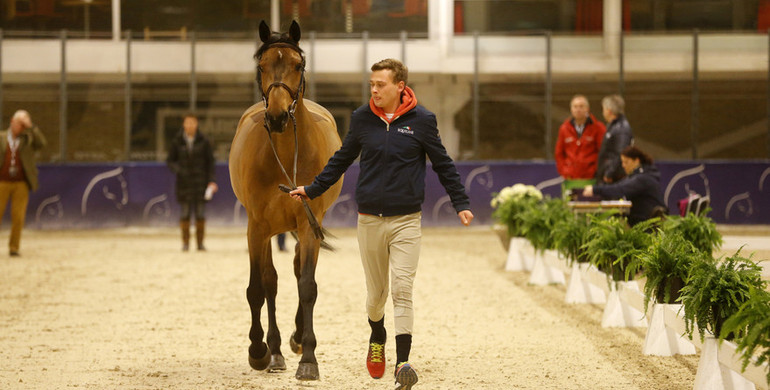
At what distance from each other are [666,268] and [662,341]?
0.56 m

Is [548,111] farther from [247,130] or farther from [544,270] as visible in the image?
[247,130]

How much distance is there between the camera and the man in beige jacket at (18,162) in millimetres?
14258

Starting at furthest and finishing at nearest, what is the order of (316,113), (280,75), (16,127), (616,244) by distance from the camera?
(16,127) < (616,244) < (316,113) < (280,75)

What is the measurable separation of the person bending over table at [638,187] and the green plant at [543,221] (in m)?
0.67

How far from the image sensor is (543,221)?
1087 cm

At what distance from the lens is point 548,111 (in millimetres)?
21062

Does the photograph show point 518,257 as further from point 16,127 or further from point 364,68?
point 364,68

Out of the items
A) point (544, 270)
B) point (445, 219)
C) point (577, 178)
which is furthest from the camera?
point (445, 219)

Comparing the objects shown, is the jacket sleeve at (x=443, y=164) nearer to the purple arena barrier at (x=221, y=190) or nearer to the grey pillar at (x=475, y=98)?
the purple arena barrier at (x=221, y=190)

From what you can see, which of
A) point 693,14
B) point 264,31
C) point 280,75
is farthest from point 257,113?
point 693,14

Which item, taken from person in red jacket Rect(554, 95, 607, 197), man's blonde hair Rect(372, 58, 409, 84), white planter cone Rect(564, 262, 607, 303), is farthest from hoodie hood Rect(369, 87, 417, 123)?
person in red jacket Rect(554, 95, 607, 197)

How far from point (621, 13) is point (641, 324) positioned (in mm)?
18616

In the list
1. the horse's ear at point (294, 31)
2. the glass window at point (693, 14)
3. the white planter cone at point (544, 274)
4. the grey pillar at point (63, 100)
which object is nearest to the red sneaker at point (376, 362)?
the horse's ear at point (294, 31)

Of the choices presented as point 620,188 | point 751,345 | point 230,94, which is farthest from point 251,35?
point 751,345
